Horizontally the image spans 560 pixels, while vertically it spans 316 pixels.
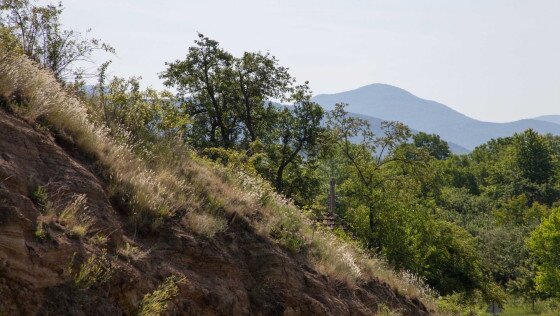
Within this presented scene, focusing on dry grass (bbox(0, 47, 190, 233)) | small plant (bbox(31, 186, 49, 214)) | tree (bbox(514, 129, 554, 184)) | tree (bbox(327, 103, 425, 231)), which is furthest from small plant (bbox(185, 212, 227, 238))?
tree (bbox(514, 129, 554, 184))

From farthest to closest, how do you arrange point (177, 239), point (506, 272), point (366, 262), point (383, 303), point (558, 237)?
point (506, 272) → point (558, 237) → point (366, 262) → point (383, 303) → point (177, 239)

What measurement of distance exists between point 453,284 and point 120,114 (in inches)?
970

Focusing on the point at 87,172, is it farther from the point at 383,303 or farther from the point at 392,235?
the point at 392,235

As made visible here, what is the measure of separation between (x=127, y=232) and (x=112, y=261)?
37.9 inches

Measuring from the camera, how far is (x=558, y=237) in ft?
153

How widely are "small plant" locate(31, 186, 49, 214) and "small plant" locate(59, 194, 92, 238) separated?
0.21 meters

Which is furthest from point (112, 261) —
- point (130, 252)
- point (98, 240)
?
point (130, 252)

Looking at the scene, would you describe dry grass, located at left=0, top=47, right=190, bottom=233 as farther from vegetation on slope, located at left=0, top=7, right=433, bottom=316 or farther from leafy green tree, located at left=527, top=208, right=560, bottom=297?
leafy green tree, located at left=527, top=208, right=560, bottom=297

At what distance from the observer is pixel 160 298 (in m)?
7.67

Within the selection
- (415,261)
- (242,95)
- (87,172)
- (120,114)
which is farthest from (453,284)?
(87,172)

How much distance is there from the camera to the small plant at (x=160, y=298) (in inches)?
296

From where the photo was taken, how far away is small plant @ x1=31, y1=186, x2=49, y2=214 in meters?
7.11

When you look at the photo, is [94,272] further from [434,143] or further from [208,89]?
[434,143]

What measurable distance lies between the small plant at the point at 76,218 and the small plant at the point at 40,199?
0.21m
